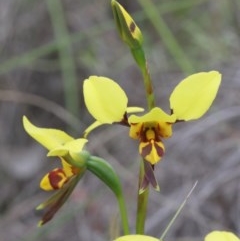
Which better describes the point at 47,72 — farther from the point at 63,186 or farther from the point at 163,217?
the point at 63,186

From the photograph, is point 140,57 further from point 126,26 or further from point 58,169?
point 58,169

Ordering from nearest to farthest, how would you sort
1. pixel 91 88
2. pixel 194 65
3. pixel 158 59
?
pixel 91 88 → pixel 194 65 → pixel 158 59

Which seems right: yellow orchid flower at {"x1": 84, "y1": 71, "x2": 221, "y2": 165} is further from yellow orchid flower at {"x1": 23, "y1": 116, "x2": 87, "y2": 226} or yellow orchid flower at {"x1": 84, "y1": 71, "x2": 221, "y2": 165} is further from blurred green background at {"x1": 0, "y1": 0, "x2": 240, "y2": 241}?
blurred green background at {"x1": 0, "y1": 0, "x2": 240, "y2": 241}

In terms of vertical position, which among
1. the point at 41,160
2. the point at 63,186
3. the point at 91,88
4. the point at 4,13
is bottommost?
the point at 41,160

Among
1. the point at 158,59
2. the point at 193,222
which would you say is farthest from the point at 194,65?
the point at 193,222

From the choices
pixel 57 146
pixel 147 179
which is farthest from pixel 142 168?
pixel 57 146

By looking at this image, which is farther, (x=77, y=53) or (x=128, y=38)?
(x=77, y=53)

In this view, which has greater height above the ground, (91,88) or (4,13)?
(91,88)
